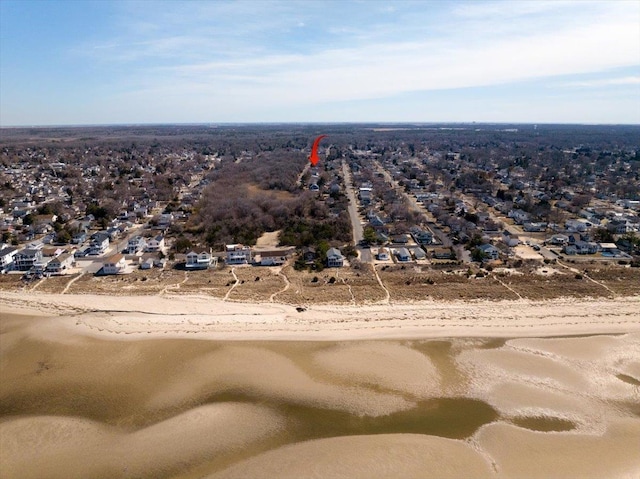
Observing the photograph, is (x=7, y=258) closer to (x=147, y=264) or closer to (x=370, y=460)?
(x=147, y=264)

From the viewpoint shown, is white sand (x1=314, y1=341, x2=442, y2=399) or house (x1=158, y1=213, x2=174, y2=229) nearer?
white sand (x1=314, y1=341, x2=442, y2=399)

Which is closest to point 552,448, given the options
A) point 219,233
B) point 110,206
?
point 219,233

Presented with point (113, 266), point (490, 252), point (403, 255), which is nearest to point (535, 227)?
point (490, 252)

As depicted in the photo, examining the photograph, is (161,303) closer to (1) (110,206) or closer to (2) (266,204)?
(2) (266,204)

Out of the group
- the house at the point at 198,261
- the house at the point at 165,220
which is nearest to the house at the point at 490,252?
the house at the point at 198,261

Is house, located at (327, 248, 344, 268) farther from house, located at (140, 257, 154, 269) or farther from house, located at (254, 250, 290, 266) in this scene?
house, located at (140, 257, 154, 269)

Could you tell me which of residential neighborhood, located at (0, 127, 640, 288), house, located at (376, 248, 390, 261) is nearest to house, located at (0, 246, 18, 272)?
residential neighborhood, located at (0, 127, 640, 288)
